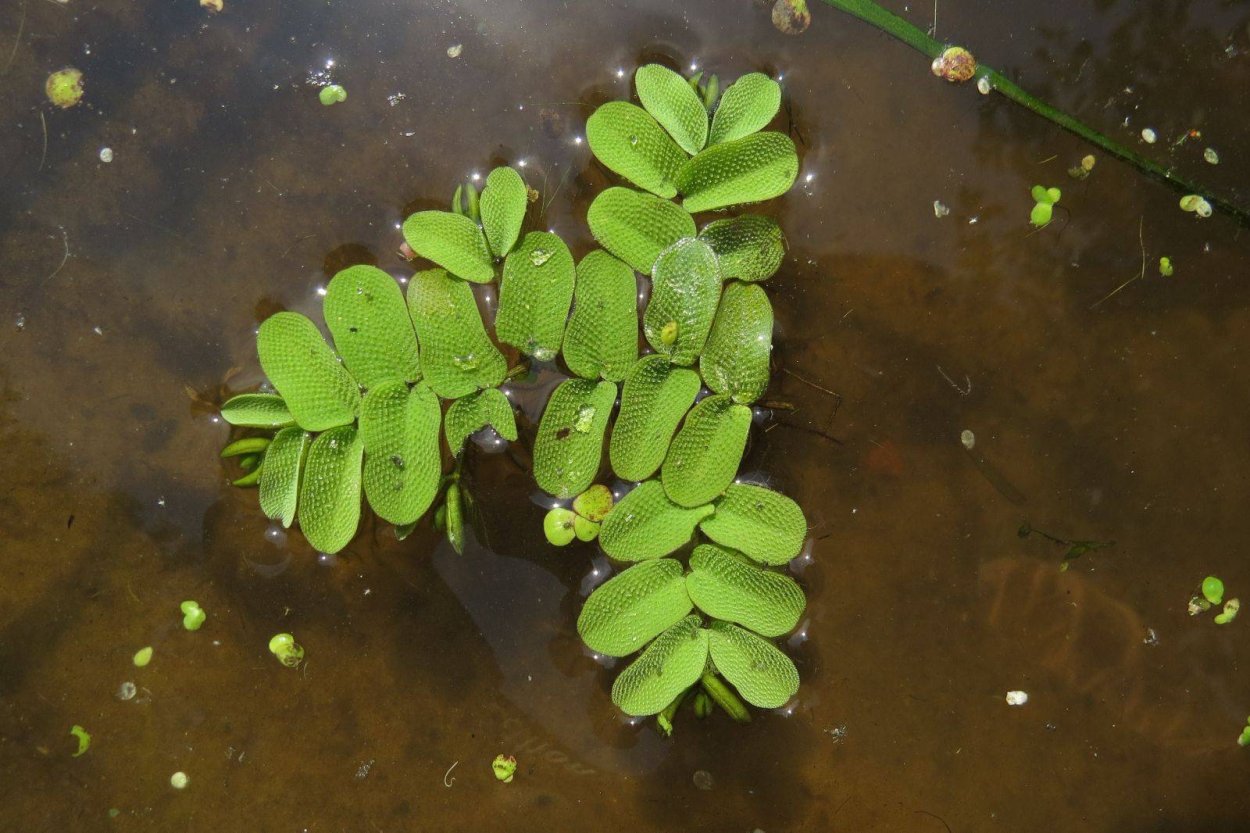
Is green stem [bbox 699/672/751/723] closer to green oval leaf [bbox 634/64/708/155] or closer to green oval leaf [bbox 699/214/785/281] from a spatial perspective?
green oval leaf [bbox 699/214/785/281]

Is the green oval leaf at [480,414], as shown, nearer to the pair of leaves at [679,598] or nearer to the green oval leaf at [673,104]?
the pair of leaves at [679,598]

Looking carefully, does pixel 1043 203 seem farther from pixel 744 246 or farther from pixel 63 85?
pixel 63 85

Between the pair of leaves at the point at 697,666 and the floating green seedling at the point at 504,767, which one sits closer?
the pair of leaves at the point at 697,666

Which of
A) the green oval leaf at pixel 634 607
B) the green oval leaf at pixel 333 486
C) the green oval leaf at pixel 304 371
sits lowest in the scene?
the green oval leaf at pixel 634 607

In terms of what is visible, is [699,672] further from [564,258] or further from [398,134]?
[398,134]

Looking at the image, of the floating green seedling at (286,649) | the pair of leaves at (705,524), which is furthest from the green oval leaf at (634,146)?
the floating green seedling at (286,649)

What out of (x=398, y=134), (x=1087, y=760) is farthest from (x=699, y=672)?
(x=398, y=134)

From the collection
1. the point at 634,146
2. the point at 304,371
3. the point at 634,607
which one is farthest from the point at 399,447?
the point at 634,146
